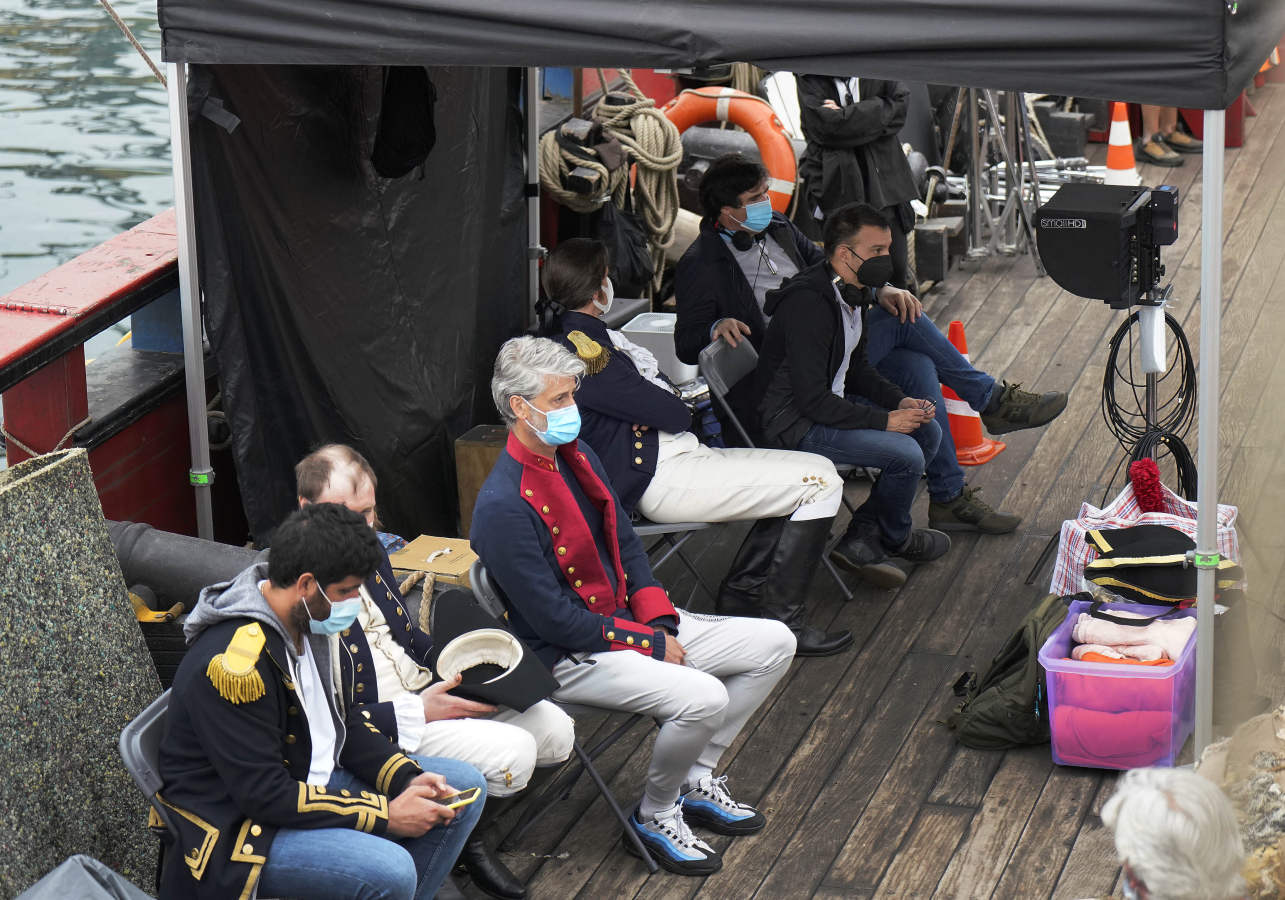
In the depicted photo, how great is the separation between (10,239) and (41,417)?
8.19 m

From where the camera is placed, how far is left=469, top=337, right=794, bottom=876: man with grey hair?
3.72 meters

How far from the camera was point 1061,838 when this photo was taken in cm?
388

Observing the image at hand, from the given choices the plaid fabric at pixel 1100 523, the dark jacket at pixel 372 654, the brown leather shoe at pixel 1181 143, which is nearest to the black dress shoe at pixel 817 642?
the plaid fabric at pixel 1100 523

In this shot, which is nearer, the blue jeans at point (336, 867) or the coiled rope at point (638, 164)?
the blue jeans at point (336, 867)

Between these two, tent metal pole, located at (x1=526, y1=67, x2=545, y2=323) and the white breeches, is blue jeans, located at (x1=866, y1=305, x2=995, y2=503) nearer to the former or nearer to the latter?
tent metal pole, located at (x1=526, y1=67, x2=545, y2=323)

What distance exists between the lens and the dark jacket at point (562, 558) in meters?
3.72

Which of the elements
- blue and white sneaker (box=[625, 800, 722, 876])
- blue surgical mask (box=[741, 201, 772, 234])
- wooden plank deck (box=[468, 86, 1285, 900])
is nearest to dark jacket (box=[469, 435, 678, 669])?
blue and white sneaker (box=[625, 800, 722, 876])

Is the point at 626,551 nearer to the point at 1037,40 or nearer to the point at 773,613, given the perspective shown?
the point at 773,613

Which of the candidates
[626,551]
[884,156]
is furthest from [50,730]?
[884,156]

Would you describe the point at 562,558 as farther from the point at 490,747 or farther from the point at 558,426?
the point at 490,747

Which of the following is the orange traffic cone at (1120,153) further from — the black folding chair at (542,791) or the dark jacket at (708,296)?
the black folding chair at (542,791)

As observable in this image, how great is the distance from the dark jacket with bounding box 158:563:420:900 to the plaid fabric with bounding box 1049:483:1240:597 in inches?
93.9

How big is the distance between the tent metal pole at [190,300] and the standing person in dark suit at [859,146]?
326 centimetres

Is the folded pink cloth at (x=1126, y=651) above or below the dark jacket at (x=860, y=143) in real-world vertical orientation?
Result: below
